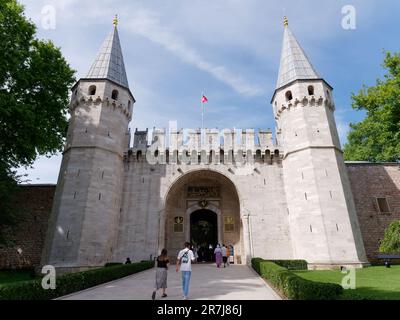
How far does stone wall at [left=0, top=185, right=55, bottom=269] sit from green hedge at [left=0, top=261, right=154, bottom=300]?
1170 cm

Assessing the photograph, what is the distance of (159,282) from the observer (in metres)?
7.70

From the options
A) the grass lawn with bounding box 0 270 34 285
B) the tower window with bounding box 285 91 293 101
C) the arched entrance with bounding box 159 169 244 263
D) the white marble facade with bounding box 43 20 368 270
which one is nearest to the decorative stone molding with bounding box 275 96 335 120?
the white marble facade with bounding box 43 20 368 270

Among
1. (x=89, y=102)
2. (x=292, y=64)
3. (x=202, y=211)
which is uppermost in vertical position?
(x=292, y=64)

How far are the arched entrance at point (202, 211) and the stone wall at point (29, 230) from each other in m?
9.63

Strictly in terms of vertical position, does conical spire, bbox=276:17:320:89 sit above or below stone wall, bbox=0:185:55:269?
above

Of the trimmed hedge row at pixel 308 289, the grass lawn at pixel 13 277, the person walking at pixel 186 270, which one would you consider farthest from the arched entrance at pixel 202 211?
the trimmed hedge row at pixel 308 289

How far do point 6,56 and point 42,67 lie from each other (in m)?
2.49

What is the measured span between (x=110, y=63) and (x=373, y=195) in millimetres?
24107

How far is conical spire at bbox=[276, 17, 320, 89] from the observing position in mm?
21297

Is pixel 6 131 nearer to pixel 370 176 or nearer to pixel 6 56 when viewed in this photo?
pixel 6 56

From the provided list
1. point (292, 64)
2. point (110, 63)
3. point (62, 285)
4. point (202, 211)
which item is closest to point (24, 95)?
point (110, 63)

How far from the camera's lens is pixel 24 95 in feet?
52.0

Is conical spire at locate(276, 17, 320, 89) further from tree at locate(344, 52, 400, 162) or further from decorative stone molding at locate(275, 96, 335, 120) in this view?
tree at locate(344, 52, 400, 162)

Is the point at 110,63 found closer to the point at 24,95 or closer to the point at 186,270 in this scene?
the point at 24,95
